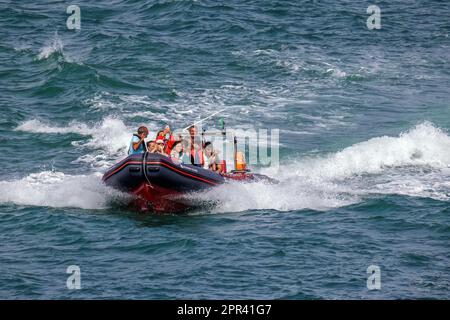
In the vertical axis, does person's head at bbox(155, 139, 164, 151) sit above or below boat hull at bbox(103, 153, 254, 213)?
above

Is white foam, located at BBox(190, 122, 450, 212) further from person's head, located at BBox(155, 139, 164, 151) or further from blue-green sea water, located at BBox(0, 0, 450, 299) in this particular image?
person's head, located at BBox(155, 139, 164, 151)

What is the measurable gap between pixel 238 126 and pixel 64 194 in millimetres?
7400

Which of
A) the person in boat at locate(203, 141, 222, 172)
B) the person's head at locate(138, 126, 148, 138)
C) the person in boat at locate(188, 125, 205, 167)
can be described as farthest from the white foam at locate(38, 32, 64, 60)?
the person's head at locate(138, 126, 148, 138)

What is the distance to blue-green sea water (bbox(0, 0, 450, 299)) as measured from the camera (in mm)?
16531

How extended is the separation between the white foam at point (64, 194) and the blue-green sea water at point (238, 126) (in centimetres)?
4

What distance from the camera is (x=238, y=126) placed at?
27031 millimetres

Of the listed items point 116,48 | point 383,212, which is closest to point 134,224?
point 383,212

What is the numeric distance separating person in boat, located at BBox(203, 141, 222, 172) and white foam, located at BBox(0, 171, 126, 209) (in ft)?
7.11

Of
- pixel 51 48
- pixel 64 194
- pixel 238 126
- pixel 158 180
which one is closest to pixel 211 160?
pixel 158 180

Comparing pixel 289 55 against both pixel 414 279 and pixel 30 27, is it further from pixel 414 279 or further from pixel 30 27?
pixel 414 279

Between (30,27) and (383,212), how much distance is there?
2033 centimetres

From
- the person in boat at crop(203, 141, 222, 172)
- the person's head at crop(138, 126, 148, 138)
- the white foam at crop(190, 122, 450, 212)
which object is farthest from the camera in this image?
the person in boat at crop(203, 141, 222, 172)

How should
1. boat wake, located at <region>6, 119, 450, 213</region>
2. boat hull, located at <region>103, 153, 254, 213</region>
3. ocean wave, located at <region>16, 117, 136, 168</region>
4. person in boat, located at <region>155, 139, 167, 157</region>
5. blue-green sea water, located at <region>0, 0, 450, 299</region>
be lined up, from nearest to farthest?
blue-green sea water, located at <region>0, 0, 450, 299</region> → boat hull, located at <region>103, 153, 254, 213</region> → person in boat, located at <region>155, 139, 167, 157</region> → boat wake, located at <region>6, 119, 450, 213</region> → ocean wave, located at <region>16, 117, 136, 168</region>

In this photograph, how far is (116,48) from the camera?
3378 centimetres
